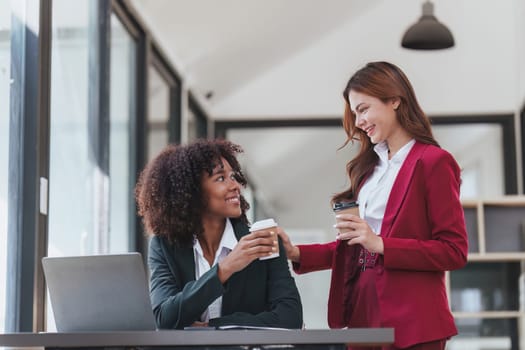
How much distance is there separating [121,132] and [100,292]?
2.77m

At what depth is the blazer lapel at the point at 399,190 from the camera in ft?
7.69

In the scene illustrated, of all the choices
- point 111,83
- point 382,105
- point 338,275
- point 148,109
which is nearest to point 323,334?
point 338,275

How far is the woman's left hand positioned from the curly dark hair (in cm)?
43

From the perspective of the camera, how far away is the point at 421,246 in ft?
7.40

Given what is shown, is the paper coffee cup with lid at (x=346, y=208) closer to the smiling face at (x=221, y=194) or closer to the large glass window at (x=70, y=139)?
the smiling face at (x=221, y=194)

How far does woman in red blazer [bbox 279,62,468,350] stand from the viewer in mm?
→ 2256

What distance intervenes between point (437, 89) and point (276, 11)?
69.8 inches

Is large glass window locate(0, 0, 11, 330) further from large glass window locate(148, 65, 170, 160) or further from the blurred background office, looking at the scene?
large glass window locate(148, 65, 170, 160)

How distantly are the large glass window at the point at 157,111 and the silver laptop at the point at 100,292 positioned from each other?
308 cm

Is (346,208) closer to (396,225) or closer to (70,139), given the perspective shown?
(396,225)

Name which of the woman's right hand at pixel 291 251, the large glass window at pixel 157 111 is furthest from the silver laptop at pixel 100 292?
the large glass window at pixel 157 111

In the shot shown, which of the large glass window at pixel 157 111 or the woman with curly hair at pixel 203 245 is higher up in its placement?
the large glass window at pixel 157 111

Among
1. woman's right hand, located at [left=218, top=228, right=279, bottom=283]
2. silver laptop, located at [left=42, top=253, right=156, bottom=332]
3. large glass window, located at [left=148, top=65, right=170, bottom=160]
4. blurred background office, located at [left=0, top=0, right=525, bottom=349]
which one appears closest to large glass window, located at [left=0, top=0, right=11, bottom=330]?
blurred background office, located at [left=0, top=0, right=525, bottom=349]

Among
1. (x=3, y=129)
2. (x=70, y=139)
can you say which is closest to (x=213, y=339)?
(x=3, y=129)
